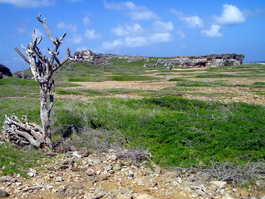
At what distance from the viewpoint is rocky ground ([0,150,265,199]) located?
181 inches

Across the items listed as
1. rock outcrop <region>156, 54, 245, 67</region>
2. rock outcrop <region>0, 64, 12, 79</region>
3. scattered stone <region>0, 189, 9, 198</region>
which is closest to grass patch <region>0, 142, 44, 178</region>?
scattered stone <region>0, 189, 9, 198</region>

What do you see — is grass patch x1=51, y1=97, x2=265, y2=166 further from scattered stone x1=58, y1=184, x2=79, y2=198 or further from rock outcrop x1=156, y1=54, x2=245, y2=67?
rock outcrop x1=156, y1=54, x2=245, y2=67

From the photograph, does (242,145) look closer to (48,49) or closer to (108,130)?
(108,130)

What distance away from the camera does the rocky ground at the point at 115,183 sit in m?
4.59

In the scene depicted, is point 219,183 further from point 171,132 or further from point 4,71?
point 4,71

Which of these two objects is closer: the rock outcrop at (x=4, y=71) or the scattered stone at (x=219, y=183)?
the scattered stone at (x=219, y=183)

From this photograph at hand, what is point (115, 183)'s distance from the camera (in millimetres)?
5129

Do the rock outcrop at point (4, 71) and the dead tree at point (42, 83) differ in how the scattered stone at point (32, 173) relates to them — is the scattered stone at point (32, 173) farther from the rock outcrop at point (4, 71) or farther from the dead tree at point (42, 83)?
the rock outcrop at point (4, 71)

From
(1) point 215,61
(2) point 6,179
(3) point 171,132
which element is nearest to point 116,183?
(2) point 6,179

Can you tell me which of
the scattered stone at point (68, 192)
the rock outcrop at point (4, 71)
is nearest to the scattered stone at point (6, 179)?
the scattered stone at point (68, 192)

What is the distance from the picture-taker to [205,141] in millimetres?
6488

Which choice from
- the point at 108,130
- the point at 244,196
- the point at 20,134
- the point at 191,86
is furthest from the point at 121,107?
the point at 191,86

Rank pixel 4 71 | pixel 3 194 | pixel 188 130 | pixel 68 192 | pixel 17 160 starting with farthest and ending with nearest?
pixel 4 71
pixel 188 130
pixel 17 160
pixel 68 192
pixel 3 194

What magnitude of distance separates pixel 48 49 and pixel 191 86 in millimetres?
14878
